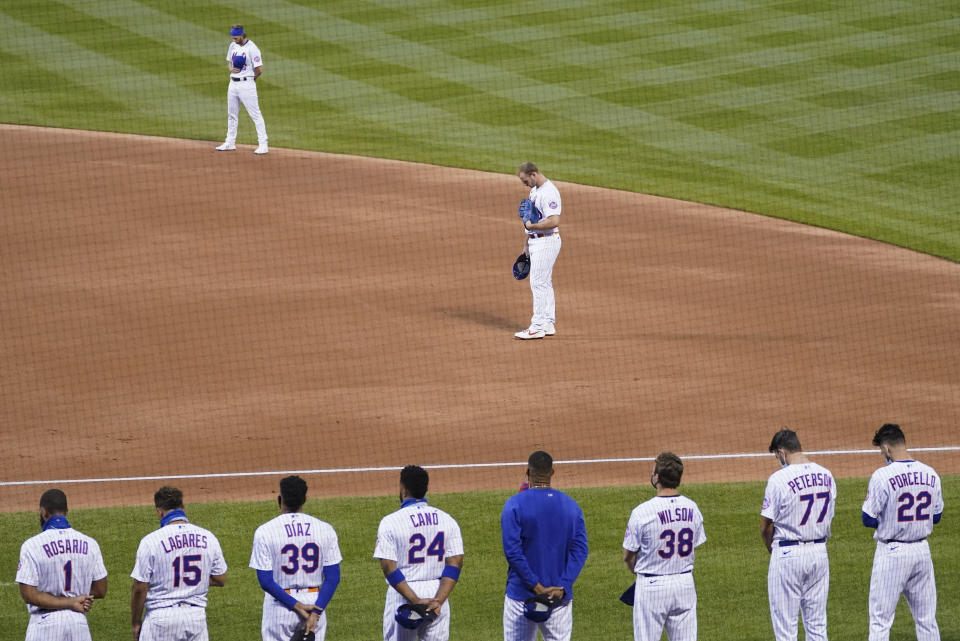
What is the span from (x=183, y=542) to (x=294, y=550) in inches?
23.5

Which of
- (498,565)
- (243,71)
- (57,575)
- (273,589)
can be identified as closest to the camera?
(273,589)

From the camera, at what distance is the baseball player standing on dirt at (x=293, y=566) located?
692cm

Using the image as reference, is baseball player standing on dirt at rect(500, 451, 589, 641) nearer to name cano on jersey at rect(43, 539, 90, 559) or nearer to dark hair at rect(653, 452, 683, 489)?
dark hair at rect(653, 452, 683, 489)

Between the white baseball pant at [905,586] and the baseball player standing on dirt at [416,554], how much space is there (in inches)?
103

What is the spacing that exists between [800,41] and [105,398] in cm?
2109

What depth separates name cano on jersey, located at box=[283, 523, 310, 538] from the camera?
6.96m

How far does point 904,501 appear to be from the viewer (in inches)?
303

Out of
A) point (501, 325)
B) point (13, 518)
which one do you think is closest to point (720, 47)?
point (501, 325)

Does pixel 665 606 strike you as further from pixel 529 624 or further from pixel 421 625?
pixel 421 625

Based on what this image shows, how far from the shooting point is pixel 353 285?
1661cm

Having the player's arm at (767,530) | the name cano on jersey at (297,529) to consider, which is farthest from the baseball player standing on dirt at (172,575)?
the player's arm at (767,530)

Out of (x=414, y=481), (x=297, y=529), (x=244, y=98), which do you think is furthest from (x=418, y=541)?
(x=244, y=98)

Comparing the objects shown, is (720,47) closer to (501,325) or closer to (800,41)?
(800,41)

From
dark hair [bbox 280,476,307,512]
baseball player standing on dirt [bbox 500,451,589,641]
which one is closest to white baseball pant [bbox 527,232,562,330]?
baseball player standing on dirt [bbox 500,451,589,641]
